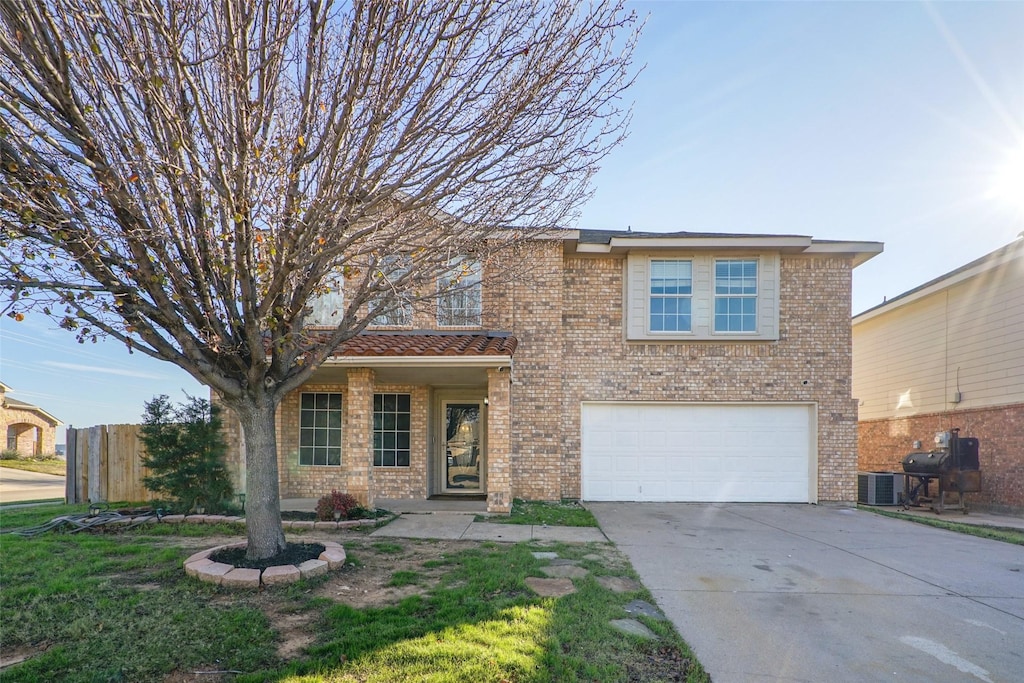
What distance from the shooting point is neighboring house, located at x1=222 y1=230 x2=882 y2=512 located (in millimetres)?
10922

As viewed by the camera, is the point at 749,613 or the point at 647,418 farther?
the point at 647,418

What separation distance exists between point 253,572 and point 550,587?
9.16 feet

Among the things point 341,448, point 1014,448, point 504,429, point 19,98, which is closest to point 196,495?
point 341,448

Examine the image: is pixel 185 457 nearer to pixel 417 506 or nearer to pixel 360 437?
pixel 360 437

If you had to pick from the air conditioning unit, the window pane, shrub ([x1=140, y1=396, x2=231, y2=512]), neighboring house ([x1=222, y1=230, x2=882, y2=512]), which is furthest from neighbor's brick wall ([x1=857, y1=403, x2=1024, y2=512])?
shrub ([x1=140, y1=396, x2=231, y2=512])

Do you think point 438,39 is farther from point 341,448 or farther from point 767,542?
point 341,448

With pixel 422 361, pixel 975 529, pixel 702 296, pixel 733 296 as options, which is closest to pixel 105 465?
pixel 422 361

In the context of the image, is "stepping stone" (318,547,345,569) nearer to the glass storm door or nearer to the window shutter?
the glass storm door

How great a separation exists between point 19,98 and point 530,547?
6622 millimetres

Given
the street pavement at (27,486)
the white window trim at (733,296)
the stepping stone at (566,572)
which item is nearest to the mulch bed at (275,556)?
the stepping stone at (566,572)

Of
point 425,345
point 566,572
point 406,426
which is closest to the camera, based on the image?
point 566,572

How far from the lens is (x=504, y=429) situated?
9.23 metres

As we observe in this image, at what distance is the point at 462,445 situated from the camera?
11.5 meters

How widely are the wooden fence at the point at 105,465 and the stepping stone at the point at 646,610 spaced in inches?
371
